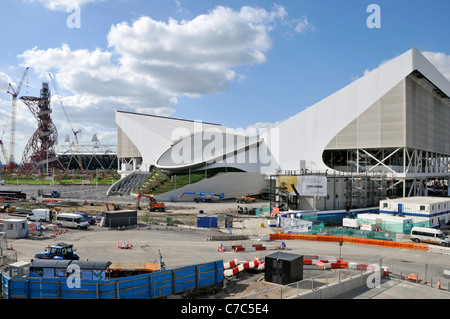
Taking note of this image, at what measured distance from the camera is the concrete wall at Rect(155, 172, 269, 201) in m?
53.6

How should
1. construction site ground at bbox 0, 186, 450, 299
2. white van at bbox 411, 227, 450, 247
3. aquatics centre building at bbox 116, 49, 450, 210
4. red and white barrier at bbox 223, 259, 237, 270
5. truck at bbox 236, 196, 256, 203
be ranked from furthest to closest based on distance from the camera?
truck at bbox 236, 196, 256, 203 → aquatics centre building at bbox 116, 49, 450, 210 → white van at bbox 411, 227, 450, 247 → red and white barrier at bbox 223, 259, 237, 270 → construction site ground at bbox 0, 186, 450, 299

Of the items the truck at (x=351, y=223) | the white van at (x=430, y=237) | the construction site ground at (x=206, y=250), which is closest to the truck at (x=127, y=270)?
the construction site ground at (x=206, y=250)

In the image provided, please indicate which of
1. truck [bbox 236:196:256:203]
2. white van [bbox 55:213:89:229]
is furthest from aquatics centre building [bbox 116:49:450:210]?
white van [bbox 55:213:89:229]

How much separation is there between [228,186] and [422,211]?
1174 inches

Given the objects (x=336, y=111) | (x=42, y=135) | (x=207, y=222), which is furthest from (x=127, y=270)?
(x=42, y=135)

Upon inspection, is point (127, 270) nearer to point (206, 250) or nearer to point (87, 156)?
point (206, 250)

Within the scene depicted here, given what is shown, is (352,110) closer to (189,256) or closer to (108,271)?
(189,256)

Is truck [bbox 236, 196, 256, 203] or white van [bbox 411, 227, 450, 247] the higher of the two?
truck [bbox 236, 196, 256, 203]

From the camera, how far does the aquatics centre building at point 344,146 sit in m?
45.9

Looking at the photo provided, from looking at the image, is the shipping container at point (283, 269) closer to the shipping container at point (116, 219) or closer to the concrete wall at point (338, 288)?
the concrete wall at point (338, 288)

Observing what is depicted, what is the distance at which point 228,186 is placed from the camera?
5622 centimetres

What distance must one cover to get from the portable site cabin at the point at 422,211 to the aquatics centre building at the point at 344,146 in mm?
7439

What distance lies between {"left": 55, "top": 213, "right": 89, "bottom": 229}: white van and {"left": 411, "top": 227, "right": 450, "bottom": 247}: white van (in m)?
27.5

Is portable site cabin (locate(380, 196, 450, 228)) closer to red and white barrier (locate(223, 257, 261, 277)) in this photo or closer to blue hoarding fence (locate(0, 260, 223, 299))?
red and white barrier (locate(223, 257, 261, 277))
